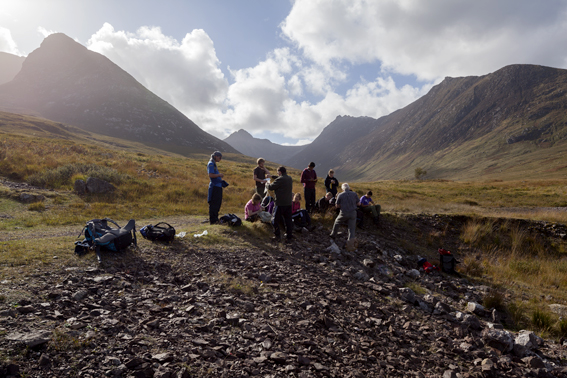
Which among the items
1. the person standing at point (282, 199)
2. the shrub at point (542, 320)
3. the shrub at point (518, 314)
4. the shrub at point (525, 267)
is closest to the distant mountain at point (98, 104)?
the person standing at point (282, 199)

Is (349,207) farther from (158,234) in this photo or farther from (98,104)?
(98,104)

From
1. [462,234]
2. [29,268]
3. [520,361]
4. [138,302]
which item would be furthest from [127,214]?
[462,234]

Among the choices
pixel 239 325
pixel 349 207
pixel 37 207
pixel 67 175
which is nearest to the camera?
pixel 239 325

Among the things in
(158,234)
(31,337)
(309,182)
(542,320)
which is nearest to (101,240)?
(158,234)

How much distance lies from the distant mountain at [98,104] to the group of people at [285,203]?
142100 mm

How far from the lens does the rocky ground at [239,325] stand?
3.31m

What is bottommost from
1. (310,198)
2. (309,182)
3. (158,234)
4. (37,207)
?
(37,207)

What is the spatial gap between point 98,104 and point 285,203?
20787 centimetres

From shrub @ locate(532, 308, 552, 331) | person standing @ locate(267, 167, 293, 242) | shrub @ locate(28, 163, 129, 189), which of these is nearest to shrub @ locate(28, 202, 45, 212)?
shrub @ locate(28, 163, 129, 189)

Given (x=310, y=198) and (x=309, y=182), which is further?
(x=310, y=198)

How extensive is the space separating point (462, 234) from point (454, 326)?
1144cm

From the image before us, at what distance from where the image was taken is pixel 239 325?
4.54 m

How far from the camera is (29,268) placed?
530 centimetres

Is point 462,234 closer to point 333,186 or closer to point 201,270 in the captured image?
point 333,186
